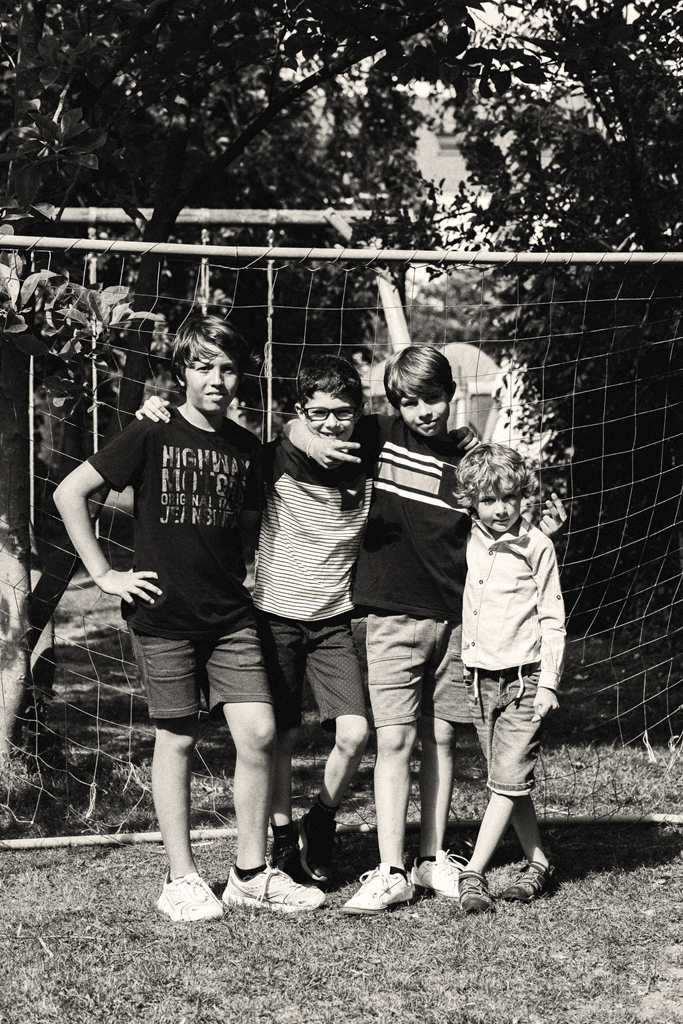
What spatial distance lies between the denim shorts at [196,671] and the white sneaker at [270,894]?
1.66ft

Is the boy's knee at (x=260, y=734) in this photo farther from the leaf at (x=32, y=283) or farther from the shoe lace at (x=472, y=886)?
the leaf at (x=32, y=283)

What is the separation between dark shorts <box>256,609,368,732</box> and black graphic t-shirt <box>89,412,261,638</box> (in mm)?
166

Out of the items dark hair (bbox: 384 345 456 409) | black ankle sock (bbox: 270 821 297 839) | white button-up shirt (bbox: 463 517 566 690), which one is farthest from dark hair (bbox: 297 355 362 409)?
black ankle sock (bbox: 270 821 297 839)

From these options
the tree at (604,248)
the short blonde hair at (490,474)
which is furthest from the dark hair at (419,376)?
the tree at (604,248)

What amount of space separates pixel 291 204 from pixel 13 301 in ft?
24.4

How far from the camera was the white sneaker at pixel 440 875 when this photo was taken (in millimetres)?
3455

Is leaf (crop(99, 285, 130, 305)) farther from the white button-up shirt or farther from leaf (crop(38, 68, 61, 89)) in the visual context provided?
the white button-up shirt

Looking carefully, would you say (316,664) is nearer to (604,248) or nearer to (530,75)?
(530,75)

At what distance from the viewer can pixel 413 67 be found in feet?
14.7

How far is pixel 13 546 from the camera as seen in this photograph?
4.33m

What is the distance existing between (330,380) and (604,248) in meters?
3.33

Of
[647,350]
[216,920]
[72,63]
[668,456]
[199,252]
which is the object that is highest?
[72,63]

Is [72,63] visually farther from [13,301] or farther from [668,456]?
[668,456]

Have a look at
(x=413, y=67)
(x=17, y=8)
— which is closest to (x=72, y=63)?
(x=17, y=8)
